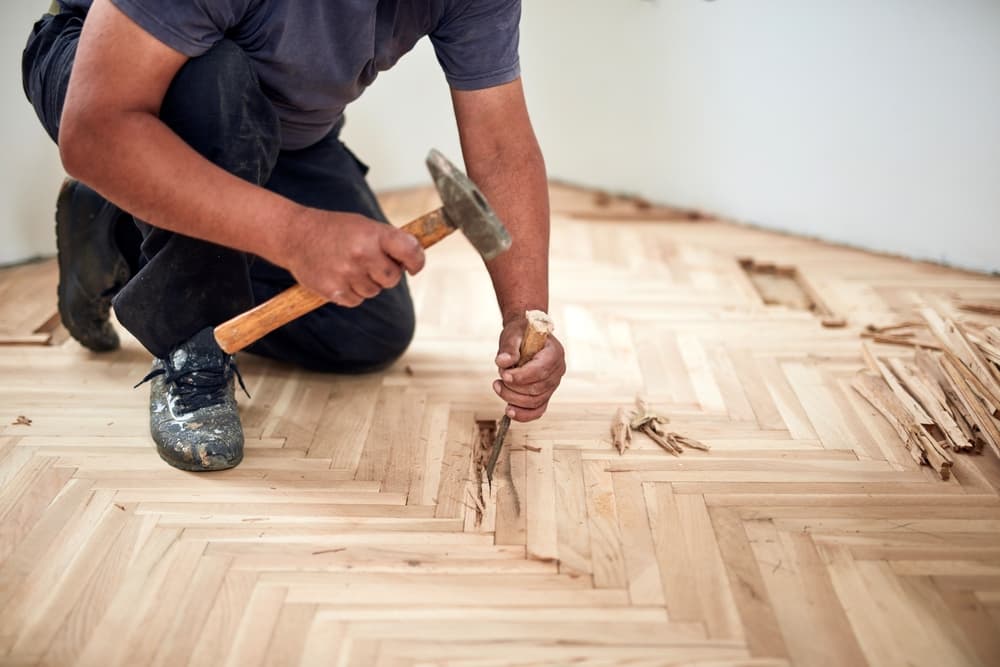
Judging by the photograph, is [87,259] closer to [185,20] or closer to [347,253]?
[185,20]

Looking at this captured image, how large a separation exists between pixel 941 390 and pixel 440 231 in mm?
1314

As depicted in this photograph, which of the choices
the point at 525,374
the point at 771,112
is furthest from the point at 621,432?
the point at 771,112

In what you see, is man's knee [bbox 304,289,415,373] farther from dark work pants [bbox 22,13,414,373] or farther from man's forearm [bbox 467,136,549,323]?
man's forearm [bbox 467,136,549,323]

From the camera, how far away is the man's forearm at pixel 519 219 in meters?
1.83

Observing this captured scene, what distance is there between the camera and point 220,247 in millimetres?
1755

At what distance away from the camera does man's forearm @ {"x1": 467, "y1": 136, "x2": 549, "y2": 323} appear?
1834 mm

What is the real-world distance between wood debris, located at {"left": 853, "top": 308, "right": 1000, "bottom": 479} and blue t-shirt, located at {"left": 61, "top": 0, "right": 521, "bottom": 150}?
3.68 ft

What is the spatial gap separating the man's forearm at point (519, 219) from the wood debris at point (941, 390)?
84 centimetres

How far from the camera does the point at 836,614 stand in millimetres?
1456

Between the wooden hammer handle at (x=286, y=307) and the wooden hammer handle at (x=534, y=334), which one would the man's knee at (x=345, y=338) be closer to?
the wooden hammer handle at (x=286, y=307)

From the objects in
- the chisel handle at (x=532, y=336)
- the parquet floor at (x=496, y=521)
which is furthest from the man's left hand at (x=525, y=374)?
the parquet floor at (x=496, y=521)

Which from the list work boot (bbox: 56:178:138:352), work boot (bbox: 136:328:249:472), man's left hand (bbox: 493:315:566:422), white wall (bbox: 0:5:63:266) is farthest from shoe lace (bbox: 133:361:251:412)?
white wall (bbox: 0:5:63:266)

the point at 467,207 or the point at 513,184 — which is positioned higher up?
the point at 467,207

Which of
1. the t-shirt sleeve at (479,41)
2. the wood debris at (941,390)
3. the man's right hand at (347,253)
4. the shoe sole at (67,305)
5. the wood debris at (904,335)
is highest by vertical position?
the t-shirt sleeve at (479,41)
